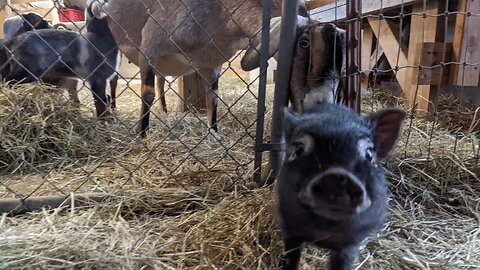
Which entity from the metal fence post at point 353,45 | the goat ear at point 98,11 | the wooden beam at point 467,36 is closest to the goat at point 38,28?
the goat ear at point 98,11

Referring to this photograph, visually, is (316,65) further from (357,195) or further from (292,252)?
(357,195)

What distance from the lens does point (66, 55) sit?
3.73m

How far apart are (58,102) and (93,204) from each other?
54.6 inches

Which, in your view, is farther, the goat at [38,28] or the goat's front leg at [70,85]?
the goat's front leg at [70,85]

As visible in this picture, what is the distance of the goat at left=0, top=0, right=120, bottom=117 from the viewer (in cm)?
340

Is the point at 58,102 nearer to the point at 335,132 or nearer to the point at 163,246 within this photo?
the point at 163,246

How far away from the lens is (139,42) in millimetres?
4109

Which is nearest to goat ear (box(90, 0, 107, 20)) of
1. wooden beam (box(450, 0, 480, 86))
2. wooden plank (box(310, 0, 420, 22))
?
wooden plank (box(310, 0, 420, 22))

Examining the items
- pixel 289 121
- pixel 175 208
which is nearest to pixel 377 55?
pixel 175 208

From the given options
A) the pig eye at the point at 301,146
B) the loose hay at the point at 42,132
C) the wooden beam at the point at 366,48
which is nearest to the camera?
the pig eye at the point at 301,146

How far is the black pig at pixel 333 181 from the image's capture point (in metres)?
1.07

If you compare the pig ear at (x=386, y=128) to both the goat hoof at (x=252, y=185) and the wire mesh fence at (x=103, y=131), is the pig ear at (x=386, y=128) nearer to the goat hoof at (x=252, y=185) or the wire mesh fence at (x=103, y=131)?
the goat hoof at (x=252, y=185)

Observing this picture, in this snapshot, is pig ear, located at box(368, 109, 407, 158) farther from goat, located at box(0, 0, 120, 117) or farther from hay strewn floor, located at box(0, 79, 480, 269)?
goat, located at box(0, 0, 120, 117)

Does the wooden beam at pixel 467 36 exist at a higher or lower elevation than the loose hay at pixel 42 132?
higher
